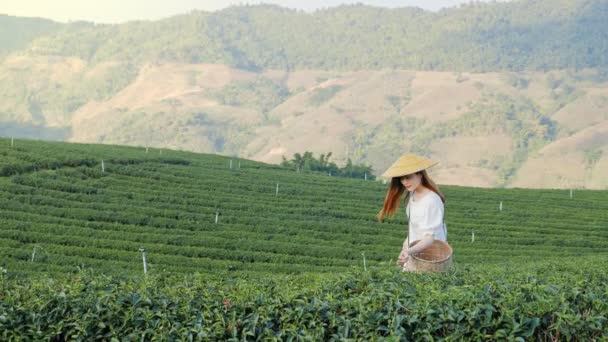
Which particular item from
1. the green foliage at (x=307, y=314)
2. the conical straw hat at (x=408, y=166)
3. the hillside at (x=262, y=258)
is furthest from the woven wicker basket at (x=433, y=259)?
the green foliage at (x=307, y=314)

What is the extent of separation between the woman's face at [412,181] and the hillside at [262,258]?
42.5 inches

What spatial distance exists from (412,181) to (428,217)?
432mm

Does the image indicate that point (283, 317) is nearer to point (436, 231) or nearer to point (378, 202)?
point (436, 231)

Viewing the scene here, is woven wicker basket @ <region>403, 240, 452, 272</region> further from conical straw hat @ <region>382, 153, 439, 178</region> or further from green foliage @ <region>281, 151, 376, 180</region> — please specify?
green foliage @ <region>281, 151, 376, 180</region>

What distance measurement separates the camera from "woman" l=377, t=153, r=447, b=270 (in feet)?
29.6

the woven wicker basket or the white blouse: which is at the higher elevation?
the white blouse

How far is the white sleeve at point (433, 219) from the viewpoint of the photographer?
29.6 feet

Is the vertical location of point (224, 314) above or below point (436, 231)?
below

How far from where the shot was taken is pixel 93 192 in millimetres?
29797

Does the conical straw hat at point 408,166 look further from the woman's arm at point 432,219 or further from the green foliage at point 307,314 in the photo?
the green foliage at point 307,314

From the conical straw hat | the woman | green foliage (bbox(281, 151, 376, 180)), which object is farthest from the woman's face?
green foliage (bbox(281, 151, 376, 180))

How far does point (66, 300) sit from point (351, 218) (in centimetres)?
2507

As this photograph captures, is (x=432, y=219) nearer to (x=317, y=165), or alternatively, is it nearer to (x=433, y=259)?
(x=433, y=259)

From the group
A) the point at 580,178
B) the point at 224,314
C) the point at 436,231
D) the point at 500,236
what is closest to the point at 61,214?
the point at 500,236
